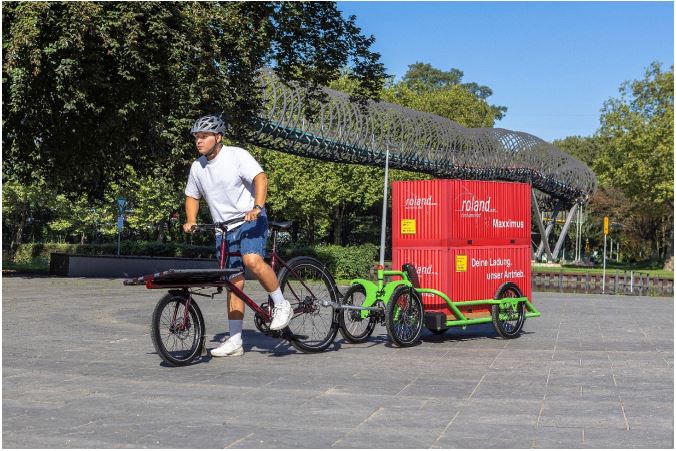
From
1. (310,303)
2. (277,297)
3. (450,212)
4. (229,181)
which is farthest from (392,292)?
(229,181)

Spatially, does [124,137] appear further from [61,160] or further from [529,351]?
[529,351]

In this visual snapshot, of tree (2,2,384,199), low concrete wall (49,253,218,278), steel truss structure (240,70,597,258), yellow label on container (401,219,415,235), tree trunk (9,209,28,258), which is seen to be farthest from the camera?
tree trunk (9,209,28,258)

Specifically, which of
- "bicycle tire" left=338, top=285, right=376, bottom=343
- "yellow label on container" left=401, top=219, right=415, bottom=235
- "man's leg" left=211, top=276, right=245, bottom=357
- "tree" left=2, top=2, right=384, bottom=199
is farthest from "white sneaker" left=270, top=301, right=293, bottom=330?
"tree" left=2, top=2, right=384, bottom=199

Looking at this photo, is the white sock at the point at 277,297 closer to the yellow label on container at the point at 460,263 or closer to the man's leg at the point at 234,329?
the man's leg at the point at 234,329

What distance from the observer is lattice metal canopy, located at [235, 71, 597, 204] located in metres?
34.6

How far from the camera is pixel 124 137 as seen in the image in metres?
24.4

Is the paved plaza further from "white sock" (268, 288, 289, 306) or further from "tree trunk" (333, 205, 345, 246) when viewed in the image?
"tree trunk" (333, 205, 345, 246)

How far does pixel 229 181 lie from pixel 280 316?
3.98 ft

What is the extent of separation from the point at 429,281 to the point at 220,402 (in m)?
4.90

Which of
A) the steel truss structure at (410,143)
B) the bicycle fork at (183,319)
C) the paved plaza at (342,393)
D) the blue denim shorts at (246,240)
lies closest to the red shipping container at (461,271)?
the paved plaza at (342,393)

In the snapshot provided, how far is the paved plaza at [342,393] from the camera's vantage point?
17.0ft

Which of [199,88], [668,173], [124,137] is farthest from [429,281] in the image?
[668,173]

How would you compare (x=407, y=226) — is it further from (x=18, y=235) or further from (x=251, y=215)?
(x=18, y=235)

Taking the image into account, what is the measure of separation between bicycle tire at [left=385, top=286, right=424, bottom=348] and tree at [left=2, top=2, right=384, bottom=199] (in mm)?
12686
